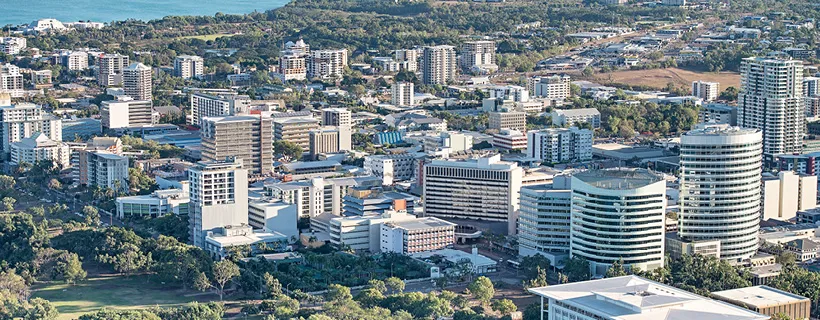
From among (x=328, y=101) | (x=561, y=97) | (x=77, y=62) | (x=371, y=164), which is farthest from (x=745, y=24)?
(x=371, y=164)

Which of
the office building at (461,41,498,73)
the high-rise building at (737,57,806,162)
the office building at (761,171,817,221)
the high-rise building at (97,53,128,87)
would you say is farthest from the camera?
the office building at (461,41,498,73)

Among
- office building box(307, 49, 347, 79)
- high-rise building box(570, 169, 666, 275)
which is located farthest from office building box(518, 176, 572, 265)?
office building box(307, 49, 347, 79)

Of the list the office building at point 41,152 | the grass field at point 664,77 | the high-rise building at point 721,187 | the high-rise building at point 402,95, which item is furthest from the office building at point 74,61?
the high-rise building at point 721,187

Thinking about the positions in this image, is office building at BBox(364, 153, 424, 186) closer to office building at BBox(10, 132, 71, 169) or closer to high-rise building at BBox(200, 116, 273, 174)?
high-rise building at BBox(200, 116, 273, 174)

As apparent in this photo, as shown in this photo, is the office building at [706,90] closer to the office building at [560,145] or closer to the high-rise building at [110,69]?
the office building at [560,145]

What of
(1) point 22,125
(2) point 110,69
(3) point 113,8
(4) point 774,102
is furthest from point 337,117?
(3) point 113,8

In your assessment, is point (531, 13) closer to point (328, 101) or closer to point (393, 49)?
point (393, 49)
